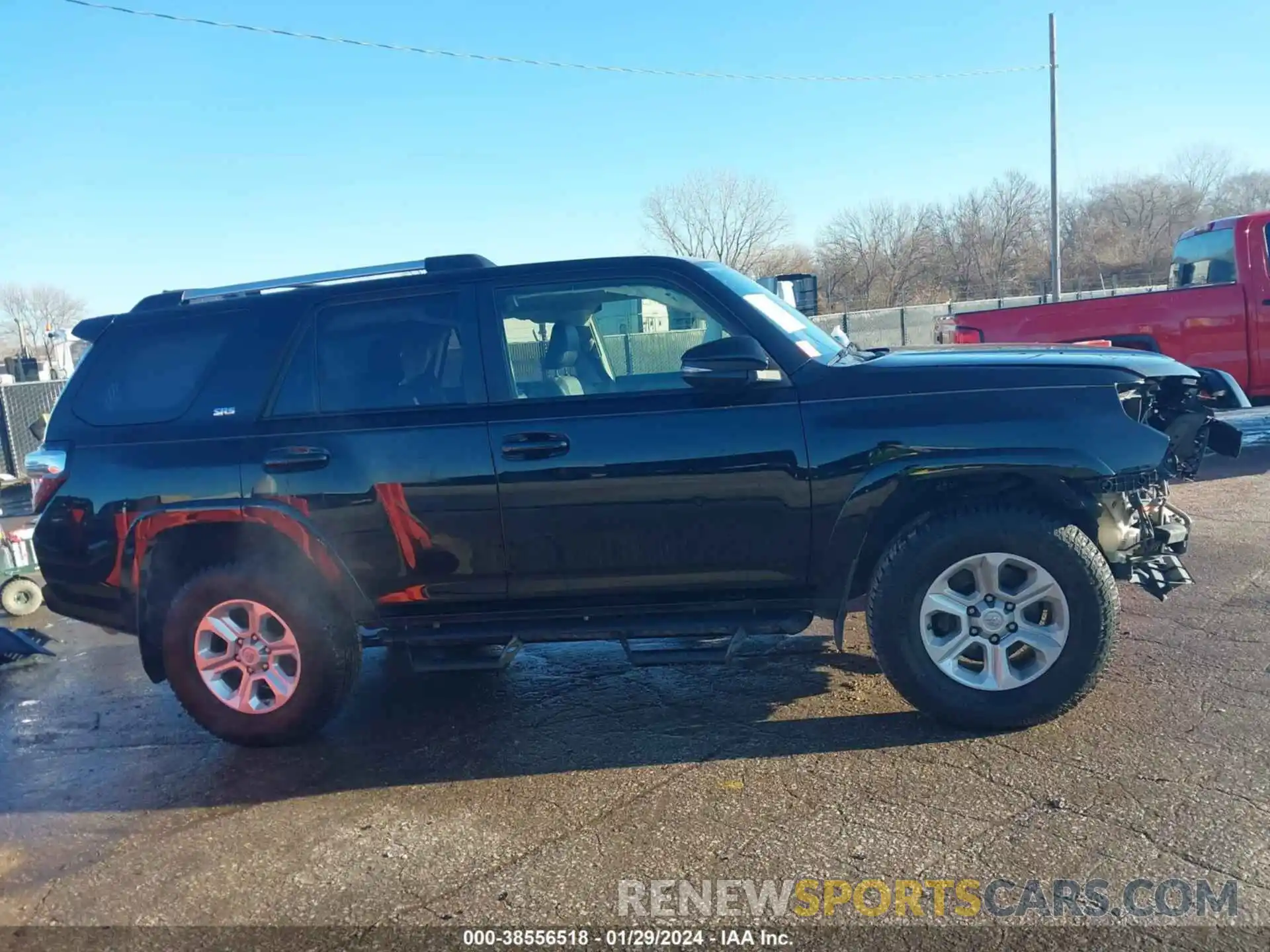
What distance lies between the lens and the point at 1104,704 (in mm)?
4066

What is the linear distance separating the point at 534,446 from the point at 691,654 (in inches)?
42.5

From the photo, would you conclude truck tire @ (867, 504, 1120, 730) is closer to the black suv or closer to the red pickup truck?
the black suv

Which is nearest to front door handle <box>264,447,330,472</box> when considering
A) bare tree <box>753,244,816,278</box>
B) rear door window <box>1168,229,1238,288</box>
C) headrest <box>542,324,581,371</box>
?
headrest <box>542,324,581,371</box>

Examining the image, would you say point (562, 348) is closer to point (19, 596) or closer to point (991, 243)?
point (19, 596)

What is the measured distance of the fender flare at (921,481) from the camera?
3.72 meters

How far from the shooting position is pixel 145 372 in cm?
438

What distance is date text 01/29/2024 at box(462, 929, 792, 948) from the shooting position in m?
2.71

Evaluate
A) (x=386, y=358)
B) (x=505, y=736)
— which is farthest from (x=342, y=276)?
(x=505, y=736)

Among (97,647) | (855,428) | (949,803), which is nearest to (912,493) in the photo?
(855,428)

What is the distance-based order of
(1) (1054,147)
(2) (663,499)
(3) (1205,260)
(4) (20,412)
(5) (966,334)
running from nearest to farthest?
(2) (663,499)
(5) (966,334)
(3) (1205,260)
(4) (20,412)
(1) (1054,147)

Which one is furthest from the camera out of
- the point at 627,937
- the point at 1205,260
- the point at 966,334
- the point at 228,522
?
the point at 1205,260

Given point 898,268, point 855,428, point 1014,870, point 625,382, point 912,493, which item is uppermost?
point 898,268

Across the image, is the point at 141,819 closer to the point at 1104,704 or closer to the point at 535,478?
the point at 535,478

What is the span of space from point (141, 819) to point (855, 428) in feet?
10.4
